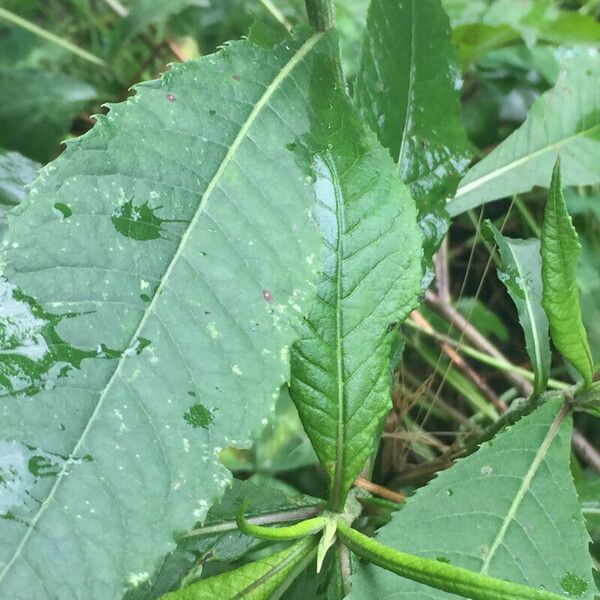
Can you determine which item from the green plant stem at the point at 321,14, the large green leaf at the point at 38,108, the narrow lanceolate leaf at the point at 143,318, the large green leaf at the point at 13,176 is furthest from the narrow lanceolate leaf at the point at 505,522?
the large green leaf at the point at 38,108

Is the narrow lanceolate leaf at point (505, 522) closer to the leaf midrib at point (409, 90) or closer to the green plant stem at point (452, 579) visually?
the green plant stem at point (452, 579)

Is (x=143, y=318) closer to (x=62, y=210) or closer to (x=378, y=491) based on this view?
(x=62, y=210)

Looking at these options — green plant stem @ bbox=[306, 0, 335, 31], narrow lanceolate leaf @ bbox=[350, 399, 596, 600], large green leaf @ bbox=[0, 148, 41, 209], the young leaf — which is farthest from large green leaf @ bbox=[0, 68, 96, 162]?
narrow lanceolate leaf @ bbox=[350, 399, 596, 600]

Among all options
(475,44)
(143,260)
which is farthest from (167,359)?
(475,44)

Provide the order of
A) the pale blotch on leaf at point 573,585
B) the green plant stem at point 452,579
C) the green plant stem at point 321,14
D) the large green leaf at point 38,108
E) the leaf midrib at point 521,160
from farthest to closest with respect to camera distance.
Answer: the large green leaf at point 38,108 → the leaf midrib at point 521,160 → the green plant stem at point 321,14 → the pale blotch on leaf at point 573,585 → the green plant stem at point 452,579

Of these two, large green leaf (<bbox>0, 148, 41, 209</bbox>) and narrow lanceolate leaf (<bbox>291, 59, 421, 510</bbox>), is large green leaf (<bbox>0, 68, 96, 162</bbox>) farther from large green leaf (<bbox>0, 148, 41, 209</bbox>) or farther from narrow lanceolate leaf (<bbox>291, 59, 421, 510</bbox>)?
narrow lanceolate leaf (<bbox>291, 59, 421, 510</bbox>)

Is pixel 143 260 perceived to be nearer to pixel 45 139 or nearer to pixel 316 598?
pixel 316 598

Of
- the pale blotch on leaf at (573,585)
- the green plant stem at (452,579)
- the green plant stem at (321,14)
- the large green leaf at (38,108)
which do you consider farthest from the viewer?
the large green leaf at (38,108)
